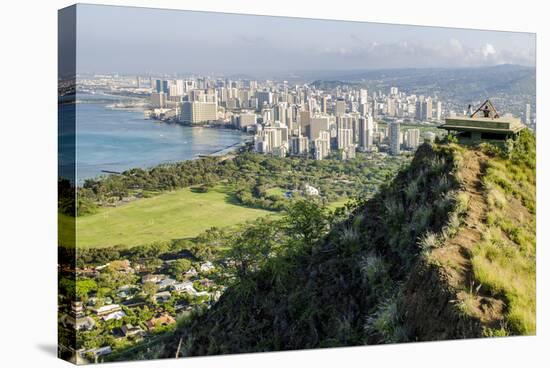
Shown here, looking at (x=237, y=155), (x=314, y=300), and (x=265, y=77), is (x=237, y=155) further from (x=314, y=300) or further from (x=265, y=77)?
(x=314, y=300)

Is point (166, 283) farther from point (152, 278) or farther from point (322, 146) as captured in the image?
point (322, 146)

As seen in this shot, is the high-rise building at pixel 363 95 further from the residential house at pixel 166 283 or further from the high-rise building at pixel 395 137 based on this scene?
the residential house at pixel 166 283

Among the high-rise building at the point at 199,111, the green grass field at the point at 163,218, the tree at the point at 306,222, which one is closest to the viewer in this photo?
the green grass field at the point at 163,218

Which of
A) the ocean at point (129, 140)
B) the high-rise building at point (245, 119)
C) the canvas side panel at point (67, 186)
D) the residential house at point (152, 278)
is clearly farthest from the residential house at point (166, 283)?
the high-rise building at point (245, 119)

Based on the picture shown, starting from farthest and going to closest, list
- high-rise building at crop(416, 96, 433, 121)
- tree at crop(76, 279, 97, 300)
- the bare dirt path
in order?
high-rise building at crop(416, 96, 433, 121)
the bare dirt path
tree at crop(76, 279, 97, 300)

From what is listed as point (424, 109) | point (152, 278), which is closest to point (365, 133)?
point (424, 109)

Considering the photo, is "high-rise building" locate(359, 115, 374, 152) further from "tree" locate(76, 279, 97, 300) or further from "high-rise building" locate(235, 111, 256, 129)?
"tree" locate(76, 279, 97, 300)

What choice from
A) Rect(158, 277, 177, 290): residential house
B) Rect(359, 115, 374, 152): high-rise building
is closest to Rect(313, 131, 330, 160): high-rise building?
Rect(359, 115, 374, 152): high-rise building
